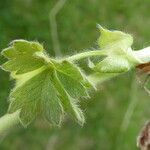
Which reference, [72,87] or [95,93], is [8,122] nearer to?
[72,87]

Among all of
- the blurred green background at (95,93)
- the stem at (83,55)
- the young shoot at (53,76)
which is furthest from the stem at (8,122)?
the blurred green background at (95,93)

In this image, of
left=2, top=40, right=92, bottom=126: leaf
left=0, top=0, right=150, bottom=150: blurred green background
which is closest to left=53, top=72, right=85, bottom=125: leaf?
left=2, top=40, right=92, bottom=126: leaf

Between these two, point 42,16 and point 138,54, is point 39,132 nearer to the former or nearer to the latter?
point 42,16

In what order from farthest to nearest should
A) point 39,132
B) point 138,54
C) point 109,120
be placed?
point 109,120 < point 39,132 < point 138,54

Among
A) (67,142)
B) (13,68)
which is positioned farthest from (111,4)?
(13,68)

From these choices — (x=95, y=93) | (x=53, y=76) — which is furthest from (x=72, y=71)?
(x=95, y=93)

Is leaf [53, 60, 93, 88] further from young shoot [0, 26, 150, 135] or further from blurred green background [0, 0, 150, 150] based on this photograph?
blurred green background [0, 0, 150, 150]
